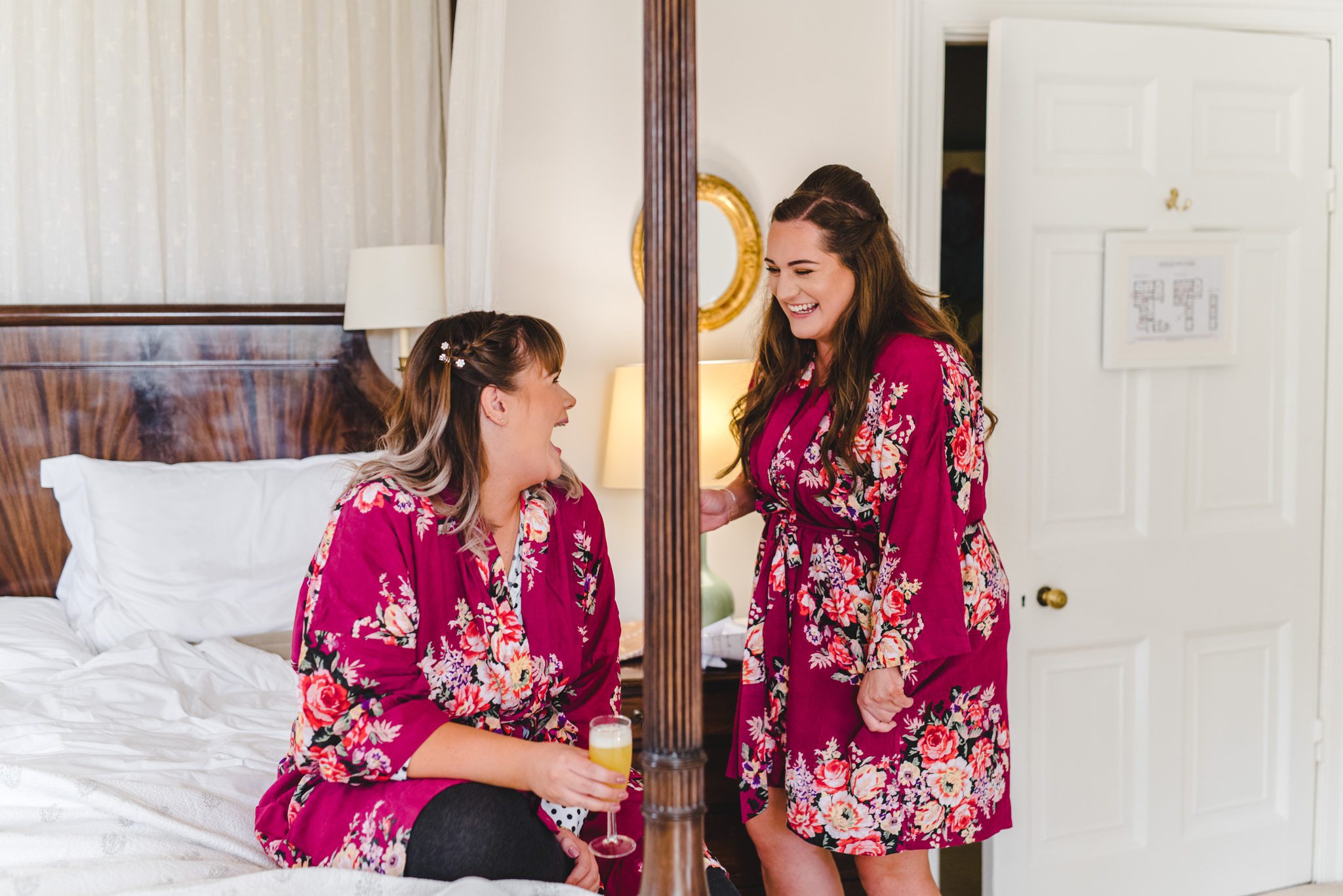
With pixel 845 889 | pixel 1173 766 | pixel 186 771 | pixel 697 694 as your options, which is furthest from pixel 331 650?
pixel 1173 766

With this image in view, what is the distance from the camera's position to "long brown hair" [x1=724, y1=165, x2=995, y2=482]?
1979mm

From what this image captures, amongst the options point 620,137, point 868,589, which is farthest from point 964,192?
point 868,589

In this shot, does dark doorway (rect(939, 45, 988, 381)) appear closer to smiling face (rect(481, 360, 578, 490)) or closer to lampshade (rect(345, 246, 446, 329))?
lampshade (rect(345, 246, 446, 329))

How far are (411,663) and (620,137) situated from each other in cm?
165

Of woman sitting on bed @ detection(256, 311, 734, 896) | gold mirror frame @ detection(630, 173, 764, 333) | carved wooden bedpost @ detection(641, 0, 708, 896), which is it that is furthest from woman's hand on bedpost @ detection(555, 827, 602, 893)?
gold mirror frame @ detection(630, 173, 764, 333)

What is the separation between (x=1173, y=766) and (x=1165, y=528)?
1.97ft

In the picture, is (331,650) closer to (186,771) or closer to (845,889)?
(186,771)

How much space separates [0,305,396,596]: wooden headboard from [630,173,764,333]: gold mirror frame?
86cm

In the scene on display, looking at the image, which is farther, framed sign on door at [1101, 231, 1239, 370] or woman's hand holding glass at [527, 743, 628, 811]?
framed sign on door at [1101, 231, 1239, 370]

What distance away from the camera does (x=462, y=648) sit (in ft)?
5.63

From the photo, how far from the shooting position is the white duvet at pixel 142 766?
4.81ft

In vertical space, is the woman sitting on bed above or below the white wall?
below

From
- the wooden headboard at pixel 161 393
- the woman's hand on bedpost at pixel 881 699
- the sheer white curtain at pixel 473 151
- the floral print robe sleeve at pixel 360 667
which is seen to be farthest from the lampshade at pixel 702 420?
the floral print robe sleeve at pixel 360 667

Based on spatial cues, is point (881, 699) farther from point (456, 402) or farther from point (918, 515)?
point (456, 402)
